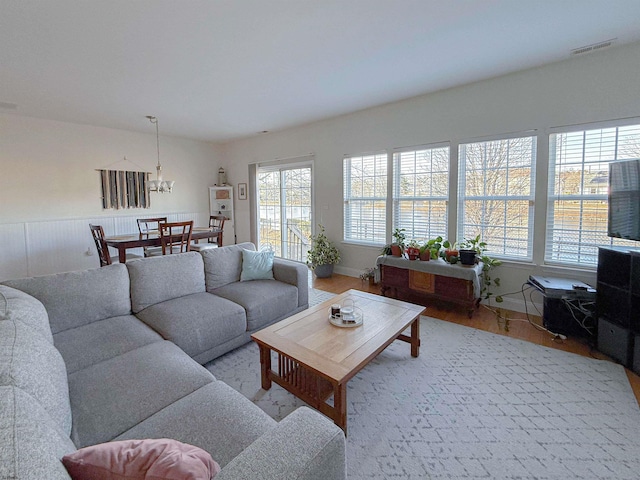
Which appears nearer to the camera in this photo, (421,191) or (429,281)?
(429,281)

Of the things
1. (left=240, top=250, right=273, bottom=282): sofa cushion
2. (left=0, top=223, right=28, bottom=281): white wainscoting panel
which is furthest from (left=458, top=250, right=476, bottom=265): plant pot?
(left=0, top=223, right=28, bottom=281): white wainscoting panel

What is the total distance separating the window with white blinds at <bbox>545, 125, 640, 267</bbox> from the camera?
9.46ft

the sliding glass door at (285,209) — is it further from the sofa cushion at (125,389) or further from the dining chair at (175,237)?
the sofa cushion at (125,389)

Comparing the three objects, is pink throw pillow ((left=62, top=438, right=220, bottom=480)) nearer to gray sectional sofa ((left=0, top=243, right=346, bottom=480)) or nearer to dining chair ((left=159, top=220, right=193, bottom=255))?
gray sectional sofa ((left=0, top=243, right=346, bottom=480))

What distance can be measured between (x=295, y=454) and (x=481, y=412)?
1.57 meters

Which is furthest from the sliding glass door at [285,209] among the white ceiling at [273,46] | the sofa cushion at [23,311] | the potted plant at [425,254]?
the sofa cushion at [23,311]

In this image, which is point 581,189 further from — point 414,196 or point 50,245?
point 50,245

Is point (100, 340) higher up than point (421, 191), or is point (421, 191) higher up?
point (421, 191)

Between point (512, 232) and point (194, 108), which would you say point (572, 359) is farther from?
point (194, 108)

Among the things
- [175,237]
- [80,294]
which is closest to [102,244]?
[175,237]

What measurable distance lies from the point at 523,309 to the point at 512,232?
2.92 ft

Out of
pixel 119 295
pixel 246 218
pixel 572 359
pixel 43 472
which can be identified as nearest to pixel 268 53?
pixel 119 295

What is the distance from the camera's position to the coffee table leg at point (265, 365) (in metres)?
2.00

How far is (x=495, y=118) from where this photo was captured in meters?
3.47
